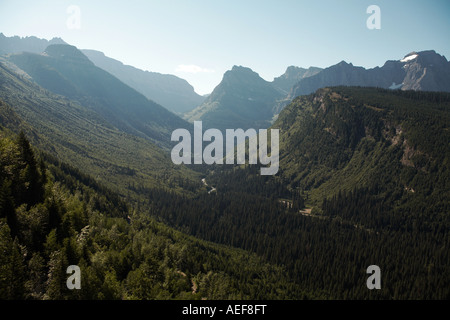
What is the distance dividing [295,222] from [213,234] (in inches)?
2408

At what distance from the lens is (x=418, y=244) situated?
162 metres

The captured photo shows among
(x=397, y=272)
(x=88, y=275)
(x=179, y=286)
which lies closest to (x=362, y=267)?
(x=397, y=272)

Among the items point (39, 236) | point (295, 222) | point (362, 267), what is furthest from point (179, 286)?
point (295, 222)

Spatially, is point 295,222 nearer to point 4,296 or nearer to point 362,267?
point 362,267

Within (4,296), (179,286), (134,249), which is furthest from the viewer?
(134,249)

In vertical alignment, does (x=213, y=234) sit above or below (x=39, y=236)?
below

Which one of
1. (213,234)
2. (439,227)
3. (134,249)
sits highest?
(134,249)

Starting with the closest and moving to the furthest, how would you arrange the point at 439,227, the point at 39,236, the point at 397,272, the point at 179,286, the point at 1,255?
the point at 1,255, the point at 39,236, the point at 179,286, the point at 397,272, the point at 439,227

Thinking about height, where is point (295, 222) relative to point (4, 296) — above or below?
below

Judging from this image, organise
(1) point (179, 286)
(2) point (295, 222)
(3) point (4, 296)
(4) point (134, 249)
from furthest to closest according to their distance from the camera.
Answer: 1. (2) point (295, 222)
2. (4) point (134, 249)
3. (1) point (179, 286)
4. (3) point (4, 296)
